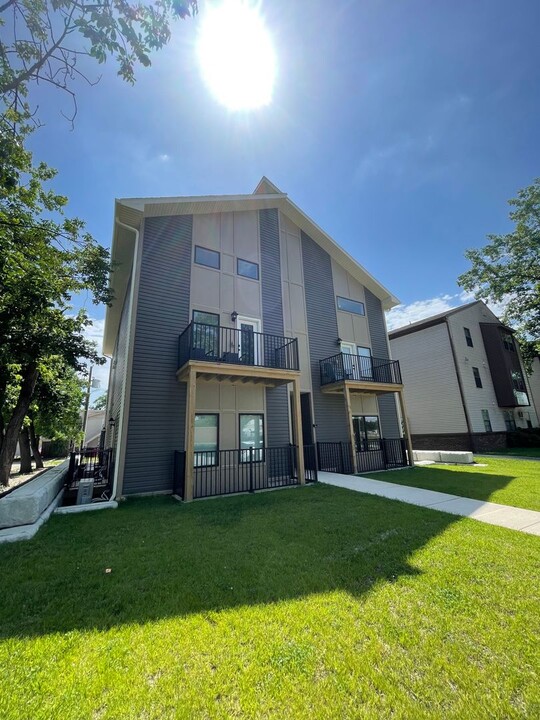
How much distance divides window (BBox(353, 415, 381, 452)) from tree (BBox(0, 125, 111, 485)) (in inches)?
434

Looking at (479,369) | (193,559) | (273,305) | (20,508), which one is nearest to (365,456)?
(273,305)

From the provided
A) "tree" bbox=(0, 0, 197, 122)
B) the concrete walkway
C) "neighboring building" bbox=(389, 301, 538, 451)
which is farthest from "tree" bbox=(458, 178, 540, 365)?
"tree" bbox=(0, 0, 197, 122)

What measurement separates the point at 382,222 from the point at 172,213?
32.1ft

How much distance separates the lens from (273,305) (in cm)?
1178

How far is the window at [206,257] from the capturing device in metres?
10.6

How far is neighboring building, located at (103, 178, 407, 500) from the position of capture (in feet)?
27.8

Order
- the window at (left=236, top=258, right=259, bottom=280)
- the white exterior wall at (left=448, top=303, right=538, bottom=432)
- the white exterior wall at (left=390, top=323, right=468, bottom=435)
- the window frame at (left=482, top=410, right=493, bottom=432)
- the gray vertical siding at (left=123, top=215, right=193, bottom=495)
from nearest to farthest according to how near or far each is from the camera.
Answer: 1. the gray vertical siding at (left=123, top=215, right=193, bottom=495)
2. the window at (left=236, top=258, right=259, bottom=280)
3. the white exterior wall at (left=390, top=323, right=468, bottom=435)
4. the white exterior wall at (left=448, top=303, right=538, bottom=432)
5. the window frame at (left=482, top=410, right=493, bottom=432)

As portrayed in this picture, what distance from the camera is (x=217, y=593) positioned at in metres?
3.20

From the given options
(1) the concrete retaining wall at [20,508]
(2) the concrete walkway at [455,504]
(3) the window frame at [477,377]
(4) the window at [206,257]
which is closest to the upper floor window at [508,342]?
(3) the window frame at [477,377]

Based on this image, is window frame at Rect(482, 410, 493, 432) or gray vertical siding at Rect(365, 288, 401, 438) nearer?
gray vertical siding at Rect(365, 288, 401, 438)

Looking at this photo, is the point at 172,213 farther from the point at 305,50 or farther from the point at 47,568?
the point at 47,568

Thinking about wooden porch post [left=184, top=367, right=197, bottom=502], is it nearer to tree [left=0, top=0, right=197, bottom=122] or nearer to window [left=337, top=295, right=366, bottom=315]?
tree [left=0, top=0, right=197, bottom=122]

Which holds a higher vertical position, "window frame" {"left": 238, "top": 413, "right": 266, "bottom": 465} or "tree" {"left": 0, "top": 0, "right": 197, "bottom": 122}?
"tree" {"left": 0, "top": 0, "right": 197, "bottom": 122}

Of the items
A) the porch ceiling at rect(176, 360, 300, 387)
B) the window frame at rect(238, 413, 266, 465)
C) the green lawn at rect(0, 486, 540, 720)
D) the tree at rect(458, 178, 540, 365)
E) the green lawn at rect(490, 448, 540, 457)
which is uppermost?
the tree at rect(458, 178, 540, 365)
